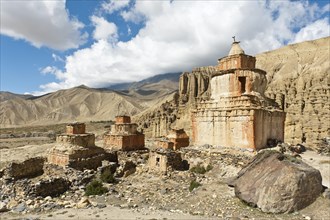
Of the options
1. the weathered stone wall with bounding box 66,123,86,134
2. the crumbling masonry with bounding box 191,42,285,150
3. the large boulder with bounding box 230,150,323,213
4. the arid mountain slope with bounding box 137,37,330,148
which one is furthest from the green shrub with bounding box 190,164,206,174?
the arid mountain slope with bounding box 137,37,330,148

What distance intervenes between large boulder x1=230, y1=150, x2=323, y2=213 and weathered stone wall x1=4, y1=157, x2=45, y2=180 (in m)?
12.1

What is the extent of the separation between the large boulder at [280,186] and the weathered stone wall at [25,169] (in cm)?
1211

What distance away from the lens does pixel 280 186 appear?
10789 millimetres

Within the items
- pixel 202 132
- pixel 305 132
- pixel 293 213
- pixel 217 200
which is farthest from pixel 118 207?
pixel 305 132

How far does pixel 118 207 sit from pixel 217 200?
12.8ft

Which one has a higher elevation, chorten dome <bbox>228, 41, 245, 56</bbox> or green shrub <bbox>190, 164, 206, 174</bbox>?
chorten dome <bbox>228, 41, 245, 56</bbox>

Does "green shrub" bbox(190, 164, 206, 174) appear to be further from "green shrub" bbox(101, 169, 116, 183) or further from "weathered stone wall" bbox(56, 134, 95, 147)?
"weathered stone wall" bbox(56, 134, 95, 147)

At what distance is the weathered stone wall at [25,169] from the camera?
16359 millimetres

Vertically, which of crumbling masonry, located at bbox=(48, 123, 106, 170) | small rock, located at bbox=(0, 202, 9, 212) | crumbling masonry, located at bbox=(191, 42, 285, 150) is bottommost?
small rock, located at bbox=(0, 202, 9, 212)

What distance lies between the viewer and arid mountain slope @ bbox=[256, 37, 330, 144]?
41000mm

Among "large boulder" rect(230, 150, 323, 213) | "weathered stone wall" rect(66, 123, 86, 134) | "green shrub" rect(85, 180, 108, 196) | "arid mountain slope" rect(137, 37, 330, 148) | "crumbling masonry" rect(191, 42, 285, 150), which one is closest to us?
"large boulder" rect(230, 150, 323, 213)

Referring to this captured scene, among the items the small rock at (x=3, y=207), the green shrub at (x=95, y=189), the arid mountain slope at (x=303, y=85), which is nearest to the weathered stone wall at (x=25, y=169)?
the small rock at (x=3, y=207)

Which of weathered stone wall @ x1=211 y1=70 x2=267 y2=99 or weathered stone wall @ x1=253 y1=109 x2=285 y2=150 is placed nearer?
weathered stone wall @ x1=253 y1=109 x2=285 y2=150

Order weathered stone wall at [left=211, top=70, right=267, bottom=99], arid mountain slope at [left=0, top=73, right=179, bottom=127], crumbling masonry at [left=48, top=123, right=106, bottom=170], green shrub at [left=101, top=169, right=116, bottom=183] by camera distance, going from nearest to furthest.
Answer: green shrub at [left=101, top=169, right=116, bottom=183]
crumbling masonry at [left=48, top=123, right=106, bottom=170]
weathered stone wall at [left=211, top=70, right=267, bottom=99]
arid mountain slope at [left=0, top=73, right=179, bottom=127]
